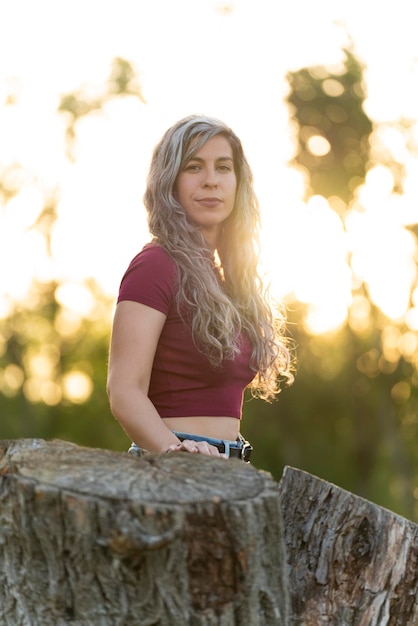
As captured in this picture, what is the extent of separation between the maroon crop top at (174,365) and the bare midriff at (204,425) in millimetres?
19

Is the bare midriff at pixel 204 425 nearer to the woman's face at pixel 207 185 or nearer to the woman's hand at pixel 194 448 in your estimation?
the woman's hand at pixel 194 448

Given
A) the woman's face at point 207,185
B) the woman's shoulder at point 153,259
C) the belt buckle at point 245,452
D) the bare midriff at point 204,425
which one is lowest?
the belt buckle at point 245,452

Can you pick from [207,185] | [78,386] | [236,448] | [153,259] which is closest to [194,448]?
[236,448]

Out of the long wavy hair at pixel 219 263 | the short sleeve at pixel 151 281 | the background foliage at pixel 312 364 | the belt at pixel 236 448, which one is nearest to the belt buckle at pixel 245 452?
the belt at pixel 236 448

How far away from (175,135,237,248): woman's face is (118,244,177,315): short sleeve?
0.36 m

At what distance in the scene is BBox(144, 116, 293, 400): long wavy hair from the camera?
3988 millimetres

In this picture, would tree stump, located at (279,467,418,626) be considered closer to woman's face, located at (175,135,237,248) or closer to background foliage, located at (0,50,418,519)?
woman's face, located at (175,135,237,248)

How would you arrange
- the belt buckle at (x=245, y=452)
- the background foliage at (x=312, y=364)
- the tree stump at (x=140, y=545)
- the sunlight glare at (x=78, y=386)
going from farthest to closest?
the sunlight glare at (x=78, y=386), the background foliage at (x=312, y=364), the belt buckle at (x=245, y=452), the tree stump at (x=140, y=545)

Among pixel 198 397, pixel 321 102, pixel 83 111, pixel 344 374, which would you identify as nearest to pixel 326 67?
pixel 321 102

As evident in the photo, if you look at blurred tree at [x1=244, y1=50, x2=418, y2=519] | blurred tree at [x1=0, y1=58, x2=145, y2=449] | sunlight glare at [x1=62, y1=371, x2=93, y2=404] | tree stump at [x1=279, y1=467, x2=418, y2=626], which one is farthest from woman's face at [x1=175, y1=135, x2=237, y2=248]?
sunlight glare at [x1=62, y1=371, x2=93, y2=404]

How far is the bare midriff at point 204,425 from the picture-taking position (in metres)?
3.92

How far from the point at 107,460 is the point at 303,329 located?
1073 inches

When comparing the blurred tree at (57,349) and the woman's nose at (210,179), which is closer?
the woman's nose at (210,179)

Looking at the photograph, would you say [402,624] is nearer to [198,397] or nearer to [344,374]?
[198,397]
